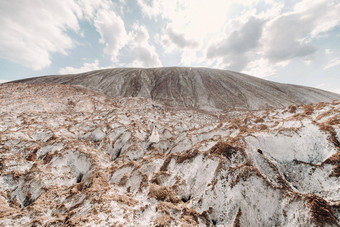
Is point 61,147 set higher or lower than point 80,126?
lower

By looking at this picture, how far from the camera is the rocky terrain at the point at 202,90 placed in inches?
3482

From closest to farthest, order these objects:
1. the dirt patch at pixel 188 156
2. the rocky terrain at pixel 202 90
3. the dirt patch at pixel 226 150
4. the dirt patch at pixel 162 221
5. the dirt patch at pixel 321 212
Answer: the dirt patch at pixel 321 212
the dirt patch at pixel 162 221
the dirt patch at pixel 226 150
the dirt patch at pixel 188 156
the rocky terrain at pixel 202 90

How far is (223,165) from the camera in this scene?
8398 mm

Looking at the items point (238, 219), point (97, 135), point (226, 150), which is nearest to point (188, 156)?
point (226, 150)

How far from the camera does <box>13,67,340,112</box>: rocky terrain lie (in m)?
88.4

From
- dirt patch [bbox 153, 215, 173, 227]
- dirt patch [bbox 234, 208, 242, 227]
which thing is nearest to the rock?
dirt patch [bbox 153, 215, 173, 227]

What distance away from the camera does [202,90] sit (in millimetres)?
103188

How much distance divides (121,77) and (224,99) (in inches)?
3022

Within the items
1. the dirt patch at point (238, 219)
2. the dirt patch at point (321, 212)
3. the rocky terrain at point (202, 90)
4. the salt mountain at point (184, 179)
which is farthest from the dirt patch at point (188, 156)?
the rocky terrain at point (202, 90)

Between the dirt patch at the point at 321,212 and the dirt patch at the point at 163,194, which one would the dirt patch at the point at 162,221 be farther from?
the dirt patch at the point at 321,212

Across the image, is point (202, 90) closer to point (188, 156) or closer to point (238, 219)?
point (188, 156)

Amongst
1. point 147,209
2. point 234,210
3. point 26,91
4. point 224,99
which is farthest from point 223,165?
point 224,99

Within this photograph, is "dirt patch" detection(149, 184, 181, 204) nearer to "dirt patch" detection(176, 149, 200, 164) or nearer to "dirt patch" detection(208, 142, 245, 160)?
"dirt patch" detection(176, 149, 200, 164)

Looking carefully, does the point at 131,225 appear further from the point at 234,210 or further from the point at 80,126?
the point at 80,126
